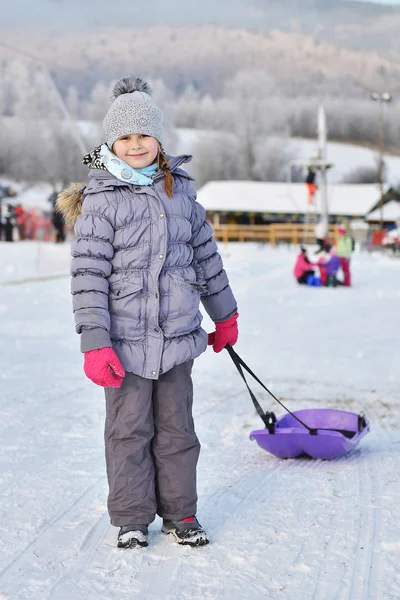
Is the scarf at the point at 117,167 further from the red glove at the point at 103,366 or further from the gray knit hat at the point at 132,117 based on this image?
the red glove at the point at 103,366

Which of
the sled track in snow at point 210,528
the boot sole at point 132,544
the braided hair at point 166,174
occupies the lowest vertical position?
the sled track in snow at point 210,528

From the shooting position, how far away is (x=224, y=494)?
326 centimetres

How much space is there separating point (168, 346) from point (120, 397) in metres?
0.23

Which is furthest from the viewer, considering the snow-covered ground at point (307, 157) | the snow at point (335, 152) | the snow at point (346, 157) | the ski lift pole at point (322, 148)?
the snow at point (346, 157)

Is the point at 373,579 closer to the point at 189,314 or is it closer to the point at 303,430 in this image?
the point at 189,314

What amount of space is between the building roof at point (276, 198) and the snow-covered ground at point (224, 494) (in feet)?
139

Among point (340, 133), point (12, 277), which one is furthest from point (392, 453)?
point (340, 133)

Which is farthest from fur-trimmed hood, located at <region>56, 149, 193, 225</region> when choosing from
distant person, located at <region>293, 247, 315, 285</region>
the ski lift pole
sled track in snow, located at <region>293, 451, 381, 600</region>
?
the ski lift pole

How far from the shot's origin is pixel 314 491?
3279 mm

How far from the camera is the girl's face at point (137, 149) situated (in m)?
2.75

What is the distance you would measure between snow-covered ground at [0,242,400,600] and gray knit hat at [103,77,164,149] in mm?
1335

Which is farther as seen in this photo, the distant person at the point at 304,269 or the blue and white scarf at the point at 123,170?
the distant person at the point at 304,269

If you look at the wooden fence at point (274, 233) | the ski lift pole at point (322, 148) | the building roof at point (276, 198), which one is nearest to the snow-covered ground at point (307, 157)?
the building roof at point (276, 198)

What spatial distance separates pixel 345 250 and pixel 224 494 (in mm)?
11998
